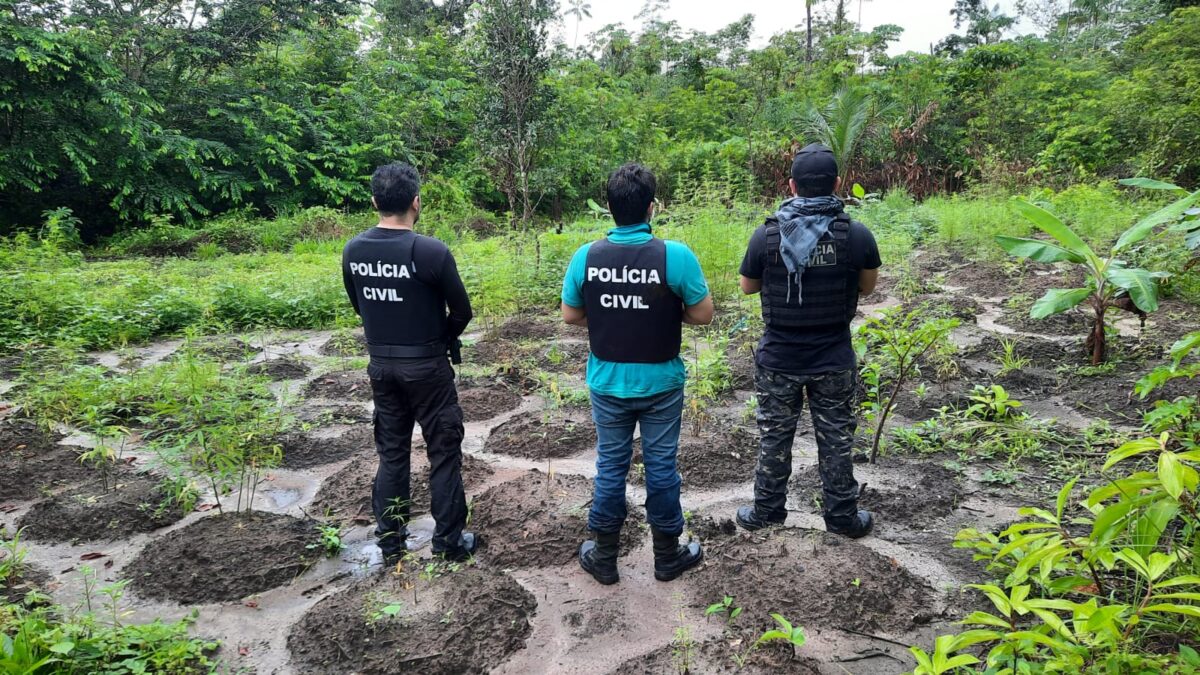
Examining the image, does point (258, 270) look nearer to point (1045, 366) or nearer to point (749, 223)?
point (749, 223)

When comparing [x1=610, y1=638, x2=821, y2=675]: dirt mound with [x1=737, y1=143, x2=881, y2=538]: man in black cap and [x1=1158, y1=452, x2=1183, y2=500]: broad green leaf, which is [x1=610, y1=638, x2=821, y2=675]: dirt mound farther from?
[x1=1158, y1=452, x2=1183, y2=500]: broad green leaf

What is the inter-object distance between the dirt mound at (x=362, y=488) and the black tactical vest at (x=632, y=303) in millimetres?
1682

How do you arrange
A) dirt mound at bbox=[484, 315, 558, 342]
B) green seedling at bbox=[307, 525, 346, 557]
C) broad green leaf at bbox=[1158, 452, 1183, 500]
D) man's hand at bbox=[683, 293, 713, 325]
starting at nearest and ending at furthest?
broad green leaf at bbox=[1158, 452, 1183, 500]
man's hand at bbox=[683, 293, 713, 325]
green seedling at bbox=[307, 525, 346, 557]
dirt mound at bbox=[484, 315, 558, 342]

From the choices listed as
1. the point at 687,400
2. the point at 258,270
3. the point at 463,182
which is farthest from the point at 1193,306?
the point at 463,182

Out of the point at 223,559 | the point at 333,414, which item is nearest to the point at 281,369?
the point at 333,414

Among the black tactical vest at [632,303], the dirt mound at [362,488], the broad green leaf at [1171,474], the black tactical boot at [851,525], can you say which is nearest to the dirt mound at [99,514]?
the dirt mound at [362,488]

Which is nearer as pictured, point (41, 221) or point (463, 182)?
point (41, 221)

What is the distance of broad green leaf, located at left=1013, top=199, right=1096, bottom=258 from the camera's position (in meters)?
3.44

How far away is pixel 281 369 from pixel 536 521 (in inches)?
154

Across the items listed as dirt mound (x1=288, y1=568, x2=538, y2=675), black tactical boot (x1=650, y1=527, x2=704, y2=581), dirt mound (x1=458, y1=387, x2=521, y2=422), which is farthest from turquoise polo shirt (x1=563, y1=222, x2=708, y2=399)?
dirt mound (x1=458, y1=387, x2=521, y2=422)

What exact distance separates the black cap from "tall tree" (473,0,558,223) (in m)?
6.49

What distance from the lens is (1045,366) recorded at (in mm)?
5367

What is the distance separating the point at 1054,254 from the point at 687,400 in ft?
7.77

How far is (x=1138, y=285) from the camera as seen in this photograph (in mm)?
3477
